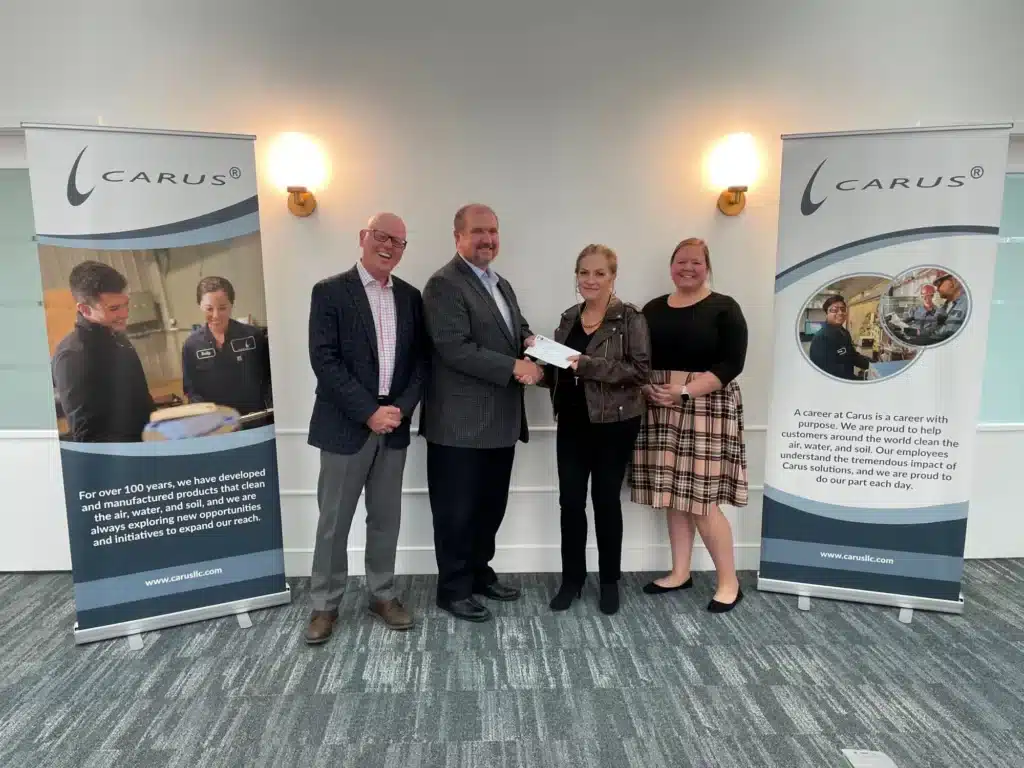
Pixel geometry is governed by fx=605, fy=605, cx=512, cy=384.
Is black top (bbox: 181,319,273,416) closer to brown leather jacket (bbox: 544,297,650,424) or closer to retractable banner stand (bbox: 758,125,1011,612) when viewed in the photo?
brown leather jacket (bbox: 544,297,650,424)

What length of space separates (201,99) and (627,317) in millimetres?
2280

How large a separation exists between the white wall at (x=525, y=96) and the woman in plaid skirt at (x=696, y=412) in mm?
439

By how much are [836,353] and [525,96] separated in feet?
6.20

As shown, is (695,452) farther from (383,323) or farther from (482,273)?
(383,323)

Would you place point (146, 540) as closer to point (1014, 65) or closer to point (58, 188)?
point (58, 188)

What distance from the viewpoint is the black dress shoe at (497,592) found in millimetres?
2898

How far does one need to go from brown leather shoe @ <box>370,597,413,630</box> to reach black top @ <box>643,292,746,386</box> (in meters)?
1.58

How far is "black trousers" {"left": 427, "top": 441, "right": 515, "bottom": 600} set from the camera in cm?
263

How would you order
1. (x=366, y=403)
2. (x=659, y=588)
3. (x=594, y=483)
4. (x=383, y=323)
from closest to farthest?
(x=366, y=403), (x=383, y=323), (x=594, y=483), (x=659, y=588)

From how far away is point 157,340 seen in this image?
2.51 metres

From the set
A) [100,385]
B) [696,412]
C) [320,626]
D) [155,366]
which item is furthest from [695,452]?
[100,385]

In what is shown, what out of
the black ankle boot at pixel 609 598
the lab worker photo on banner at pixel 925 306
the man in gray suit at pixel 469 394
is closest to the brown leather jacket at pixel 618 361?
the man in gray suit at pixel 469 394

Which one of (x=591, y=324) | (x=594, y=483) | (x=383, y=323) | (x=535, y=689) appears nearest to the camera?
(x=535, y=689)

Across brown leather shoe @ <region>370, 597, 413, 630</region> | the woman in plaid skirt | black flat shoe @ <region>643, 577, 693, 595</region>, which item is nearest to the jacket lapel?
brown leather shoe @ <region>370, 597, 413, 630</region>
